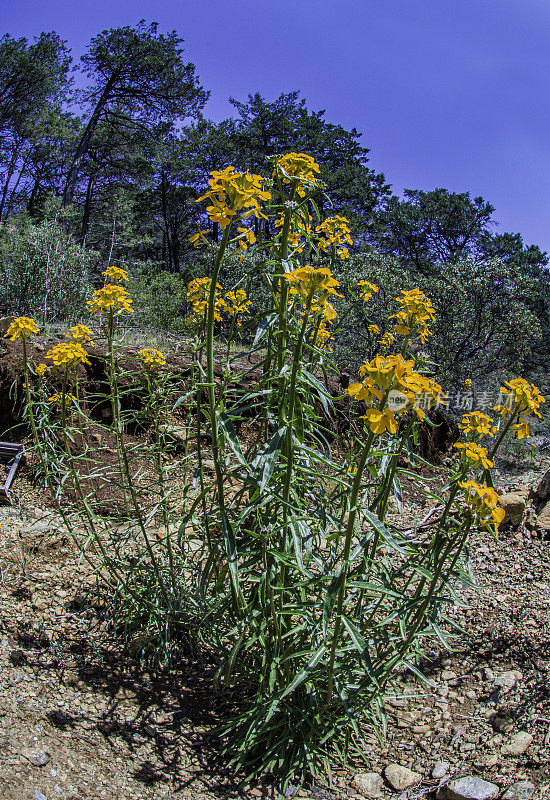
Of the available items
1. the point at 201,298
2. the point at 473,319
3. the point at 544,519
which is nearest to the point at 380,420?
the point at 201,298

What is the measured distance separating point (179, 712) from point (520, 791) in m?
1.18

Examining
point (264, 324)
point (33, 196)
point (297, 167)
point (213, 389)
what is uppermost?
point (33, 196)

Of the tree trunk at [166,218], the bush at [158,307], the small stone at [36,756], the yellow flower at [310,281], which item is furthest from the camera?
the tree trunk at [166,218]

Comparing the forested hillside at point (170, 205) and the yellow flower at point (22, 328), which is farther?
the forested hillside at point (170, 205)

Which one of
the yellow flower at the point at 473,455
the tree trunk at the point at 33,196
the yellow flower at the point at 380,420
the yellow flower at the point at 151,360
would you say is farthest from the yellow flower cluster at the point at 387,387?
the tree trunk at the point at 33,196

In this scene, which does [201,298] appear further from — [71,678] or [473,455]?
[71,678]

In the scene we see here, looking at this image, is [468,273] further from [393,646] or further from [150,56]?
[150,56]

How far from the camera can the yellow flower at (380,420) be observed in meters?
1.12

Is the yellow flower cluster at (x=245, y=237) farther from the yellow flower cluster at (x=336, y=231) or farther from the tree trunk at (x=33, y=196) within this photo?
the tree trunk at (x=33, y=196)

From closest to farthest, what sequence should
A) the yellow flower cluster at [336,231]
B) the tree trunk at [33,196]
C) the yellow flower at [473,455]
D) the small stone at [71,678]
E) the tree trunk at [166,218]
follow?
the yellow flower at [473,455], the small stone at [71,678], the yellow flower cluster at [336,231], the tree trunk at [166,218], the tree trunk at [33,196]

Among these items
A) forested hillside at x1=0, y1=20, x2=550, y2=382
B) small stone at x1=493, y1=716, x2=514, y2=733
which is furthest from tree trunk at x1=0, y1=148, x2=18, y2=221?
small stone at x1=493, y1=716, x2=514, y2=733

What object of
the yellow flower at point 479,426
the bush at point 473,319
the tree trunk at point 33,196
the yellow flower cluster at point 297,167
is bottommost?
the yellow flower at point 479,426

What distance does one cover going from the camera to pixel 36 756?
1583mm

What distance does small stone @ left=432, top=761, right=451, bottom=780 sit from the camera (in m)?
1.69
